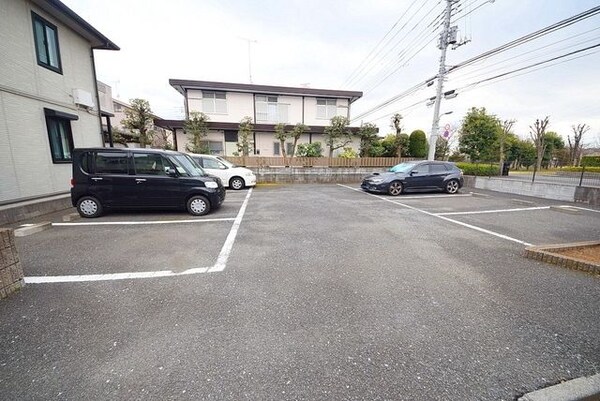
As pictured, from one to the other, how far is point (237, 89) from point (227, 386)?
687 inches

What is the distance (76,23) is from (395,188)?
41.3ft

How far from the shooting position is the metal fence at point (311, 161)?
1373cm

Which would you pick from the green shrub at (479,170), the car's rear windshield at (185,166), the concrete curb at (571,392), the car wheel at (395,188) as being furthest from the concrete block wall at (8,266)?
the green shrub at (479,170)

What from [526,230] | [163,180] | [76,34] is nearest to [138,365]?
[163,180]

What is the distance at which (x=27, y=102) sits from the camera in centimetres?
649

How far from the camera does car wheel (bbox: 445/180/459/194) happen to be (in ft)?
33.7

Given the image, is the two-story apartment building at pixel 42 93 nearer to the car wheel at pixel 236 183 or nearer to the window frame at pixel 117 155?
the window frame at pixel 117 155

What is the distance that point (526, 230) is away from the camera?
5.38m

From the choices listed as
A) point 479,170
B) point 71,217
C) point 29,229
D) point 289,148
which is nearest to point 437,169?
point 479,170

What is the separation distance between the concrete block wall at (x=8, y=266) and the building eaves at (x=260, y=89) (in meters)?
15.6

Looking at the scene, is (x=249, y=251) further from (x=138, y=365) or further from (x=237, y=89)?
(x=237, y=89)

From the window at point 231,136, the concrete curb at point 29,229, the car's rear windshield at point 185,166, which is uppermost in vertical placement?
the window at point 231,136

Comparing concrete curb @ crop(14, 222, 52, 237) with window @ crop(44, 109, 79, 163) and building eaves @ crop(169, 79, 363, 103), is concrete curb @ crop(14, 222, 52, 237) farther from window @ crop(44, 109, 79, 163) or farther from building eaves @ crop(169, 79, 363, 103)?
building eaves @ crop(169, 79, 363, 103)

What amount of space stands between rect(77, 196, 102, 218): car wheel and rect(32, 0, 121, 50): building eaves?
582cm
